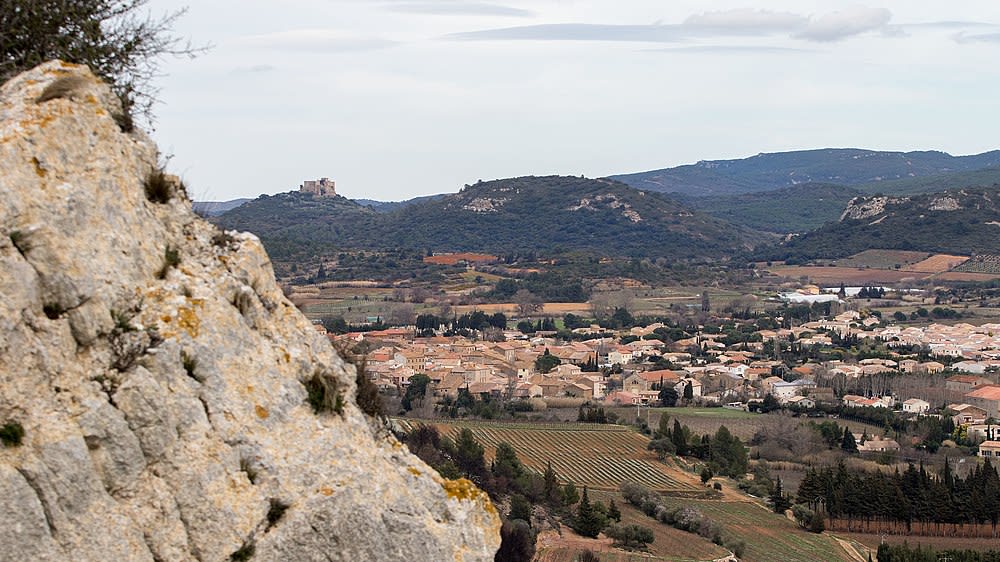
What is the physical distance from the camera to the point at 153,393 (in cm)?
691

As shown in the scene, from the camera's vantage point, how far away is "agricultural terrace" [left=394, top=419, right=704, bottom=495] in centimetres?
5756

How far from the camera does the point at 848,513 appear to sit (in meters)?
51.1

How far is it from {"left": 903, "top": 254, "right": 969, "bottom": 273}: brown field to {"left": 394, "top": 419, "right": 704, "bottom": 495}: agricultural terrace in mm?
120384

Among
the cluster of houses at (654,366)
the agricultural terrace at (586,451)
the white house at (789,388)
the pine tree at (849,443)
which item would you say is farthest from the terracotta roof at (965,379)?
the agricultural terrace at (586,451)

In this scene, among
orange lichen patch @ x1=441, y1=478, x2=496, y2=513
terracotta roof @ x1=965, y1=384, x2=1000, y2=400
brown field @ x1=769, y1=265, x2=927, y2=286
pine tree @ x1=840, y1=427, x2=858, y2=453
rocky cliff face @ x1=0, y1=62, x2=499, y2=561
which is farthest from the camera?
brown field @ x1=769, y1=265, x2=927, y2=286

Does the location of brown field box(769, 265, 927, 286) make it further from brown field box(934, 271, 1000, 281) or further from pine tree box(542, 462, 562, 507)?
pine tree box(542, 462, 562, 507)

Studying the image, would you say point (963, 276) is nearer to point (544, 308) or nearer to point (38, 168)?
point (544, 308)

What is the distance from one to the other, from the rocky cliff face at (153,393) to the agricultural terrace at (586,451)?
4548 centimetres

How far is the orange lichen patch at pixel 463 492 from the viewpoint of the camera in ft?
28.8

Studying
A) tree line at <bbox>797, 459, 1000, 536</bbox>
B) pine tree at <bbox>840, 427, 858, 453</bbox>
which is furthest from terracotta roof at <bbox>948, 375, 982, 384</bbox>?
tree line at <bbox>797, 459, 1000, 536</bbox>

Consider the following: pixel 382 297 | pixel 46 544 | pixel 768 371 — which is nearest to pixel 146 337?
pixel 46 544

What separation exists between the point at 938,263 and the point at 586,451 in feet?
425

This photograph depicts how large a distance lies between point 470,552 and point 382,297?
137m

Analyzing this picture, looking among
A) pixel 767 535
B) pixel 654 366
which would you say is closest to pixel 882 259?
pixel 654 366
